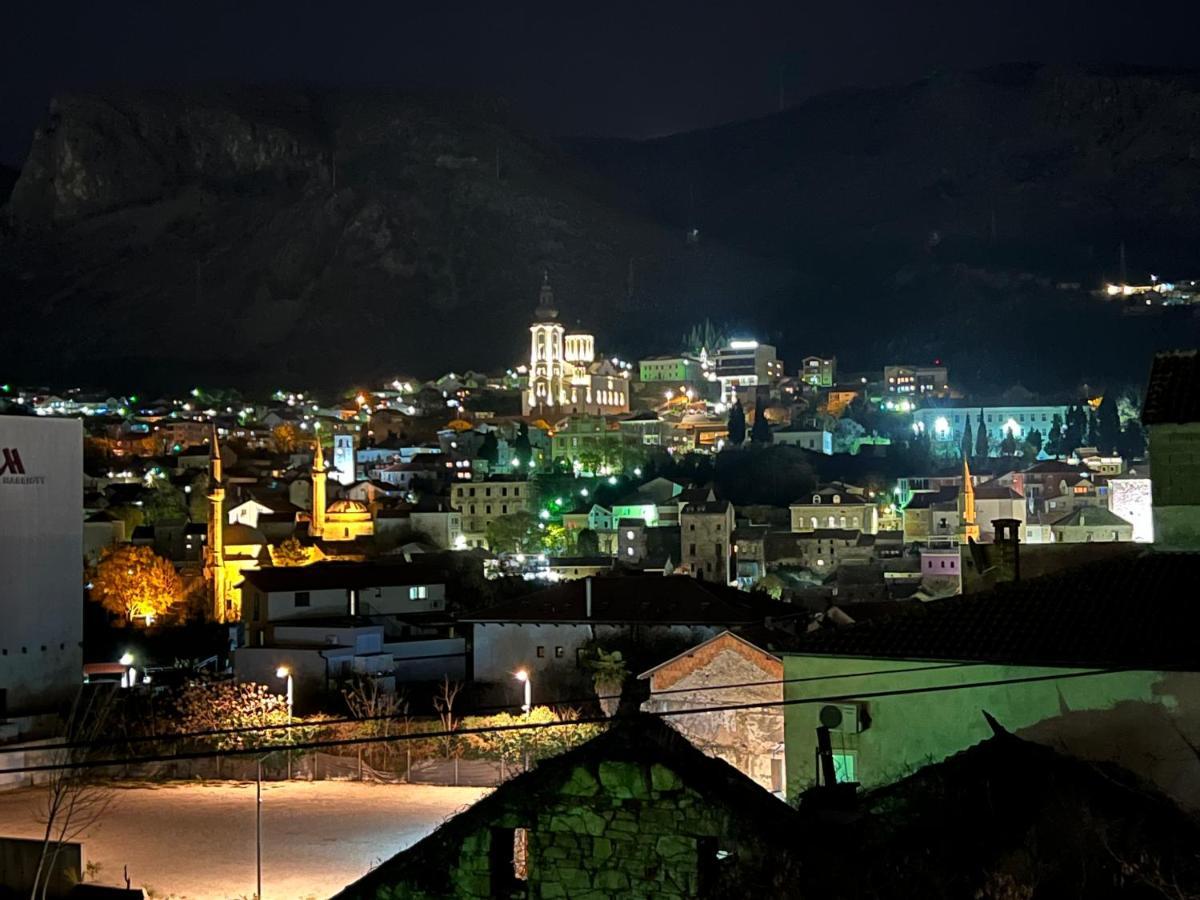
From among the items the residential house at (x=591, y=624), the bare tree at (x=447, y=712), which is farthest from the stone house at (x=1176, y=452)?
the residential house at (x=591, y=624)

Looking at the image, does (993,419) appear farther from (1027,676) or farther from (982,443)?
(1027,676)

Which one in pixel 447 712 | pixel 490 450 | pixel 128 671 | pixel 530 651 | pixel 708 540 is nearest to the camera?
pixel 447 712

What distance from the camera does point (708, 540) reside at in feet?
250

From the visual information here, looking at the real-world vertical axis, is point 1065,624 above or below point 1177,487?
below

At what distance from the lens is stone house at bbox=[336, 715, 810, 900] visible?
22.2 ft

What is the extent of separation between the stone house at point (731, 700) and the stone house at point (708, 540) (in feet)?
169

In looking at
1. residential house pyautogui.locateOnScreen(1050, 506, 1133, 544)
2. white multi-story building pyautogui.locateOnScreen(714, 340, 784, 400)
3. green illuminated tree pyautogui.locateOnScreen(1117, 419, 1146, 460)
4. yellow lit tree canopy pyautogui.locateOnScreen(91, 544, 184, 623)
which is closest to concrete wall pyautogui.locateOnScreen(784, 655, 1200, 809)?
yellow lit tree canopy pyautogui.locateOnScreen(91, 544, 184, 623)

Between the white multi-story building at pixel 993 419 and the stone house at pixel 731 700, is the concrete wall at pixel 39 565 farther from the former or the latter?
the white multi-story building at pixel 993 419

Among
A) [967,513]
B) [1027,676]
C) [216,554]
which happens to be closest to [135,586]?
[216,554]

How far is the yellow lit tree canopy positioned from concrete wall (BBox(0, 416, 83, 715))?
54.4 feet

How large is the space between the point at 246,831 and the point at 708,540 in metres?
54.6

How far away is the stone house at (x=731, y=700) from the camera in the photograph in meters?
21.5

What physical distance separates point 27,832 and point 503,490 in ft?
217

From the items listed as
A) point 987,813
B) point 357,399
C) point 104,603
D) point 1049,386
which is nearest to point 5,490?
point 104,603
